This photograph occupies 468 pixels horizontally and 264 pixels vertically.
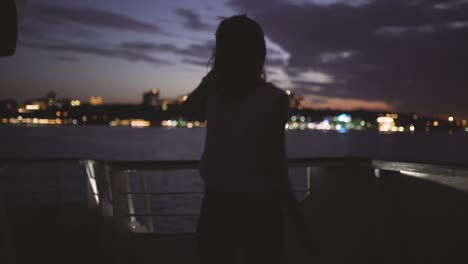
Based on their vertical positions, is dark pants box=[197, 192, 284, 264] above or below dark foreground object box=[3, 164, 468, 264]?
above

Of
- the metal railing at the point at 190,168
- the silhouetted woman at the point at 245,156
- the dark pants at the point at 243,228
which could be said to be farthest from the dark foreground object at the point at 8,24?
the metal railing at the point at 190,168

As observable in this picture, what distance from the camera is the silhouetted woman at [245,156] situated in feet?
4.64

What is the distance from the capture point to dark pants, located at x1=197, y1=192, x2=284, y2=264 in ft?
4.67

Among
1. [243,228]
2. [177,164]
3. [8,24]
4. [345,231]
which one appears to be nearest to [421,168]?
[345,231]

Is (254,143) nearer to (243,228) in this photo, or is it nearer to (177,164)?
(243,228)

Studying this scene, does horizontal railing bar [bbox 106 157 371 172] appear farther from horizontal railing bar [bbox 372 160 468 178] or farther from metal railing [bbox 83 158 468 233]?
horizontal railing bar [bbox 372 160 468 178]

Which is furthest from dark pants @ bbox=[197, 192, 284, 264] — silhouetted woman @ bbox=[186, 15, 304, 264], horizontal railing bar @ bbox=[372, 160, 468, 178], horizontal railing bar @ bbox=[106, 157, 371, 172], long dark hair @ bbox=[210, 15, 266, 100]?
horizontal railing bar @ bbox=[106, 157, 371, 172]

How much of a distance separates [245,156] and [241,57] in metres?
0.31

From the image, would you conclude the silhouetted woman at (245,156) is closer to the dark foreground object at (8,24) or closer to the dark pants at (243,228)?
the dark pants at (243,228)

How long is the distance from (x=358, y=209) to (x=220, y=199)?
2.55 meters

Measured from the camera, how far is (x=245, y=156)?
142cm

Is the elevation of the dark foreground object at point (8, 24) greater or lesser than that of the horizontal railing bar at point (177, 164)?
greater

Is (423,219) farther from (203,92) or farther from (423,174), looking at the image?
(203,92)

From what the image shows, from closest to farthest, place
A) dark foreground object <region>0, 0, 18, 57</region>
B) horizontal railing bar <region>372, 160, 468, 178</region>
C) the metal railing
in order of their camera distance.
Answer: dark foreground object <region>0, 0, 18, 57</region>, horizontal railing bar <region>372, 160, 468, 178</region>, the metal railing
